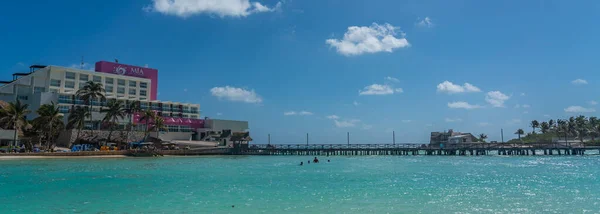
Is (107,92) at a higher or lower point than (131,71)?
lower

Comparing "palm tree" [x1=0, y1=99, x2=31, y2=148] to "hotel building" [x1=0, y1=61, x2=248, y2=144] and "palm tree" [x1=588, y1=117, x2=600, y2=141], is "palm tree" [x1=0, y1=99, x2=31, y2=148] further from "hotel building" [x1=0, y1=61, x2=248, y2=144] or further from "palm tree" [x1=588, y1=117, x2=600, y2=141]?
"palm tree" [x1=588, y1=117, x2=600, y2=141]

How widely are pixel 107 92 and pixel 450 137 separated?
77.5 m

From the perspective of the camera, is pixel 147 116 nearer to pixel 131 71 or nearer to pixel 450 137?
pixel 131 71

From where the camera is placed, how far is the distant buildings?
99.4 m

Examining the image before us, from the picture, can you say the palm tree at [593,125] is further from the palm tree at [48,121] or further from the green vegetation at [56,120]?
the palm tree at [48,121]

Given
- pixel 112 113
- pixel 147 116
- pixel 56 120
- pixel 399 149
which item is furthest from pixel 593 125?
pixel 56 120

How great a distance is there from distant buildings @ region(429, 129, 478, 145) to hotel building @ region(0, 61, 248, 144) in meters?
48.7

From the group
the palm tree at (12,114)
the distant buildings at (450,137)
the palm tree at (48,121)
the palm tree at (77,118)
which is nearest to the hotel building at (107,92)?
the palm tree at (77,118)

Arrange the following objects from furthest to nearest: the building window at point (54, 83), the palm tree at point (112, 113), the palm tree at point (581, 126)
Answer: the palm tree at point (581, 126)
the building window at point (54, 83)
the palm tree at point (112, 113)

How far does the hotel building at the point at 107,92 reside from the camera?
74.2 metres

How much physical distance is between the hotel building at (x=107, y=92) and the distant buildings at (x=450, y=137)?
4867 cm

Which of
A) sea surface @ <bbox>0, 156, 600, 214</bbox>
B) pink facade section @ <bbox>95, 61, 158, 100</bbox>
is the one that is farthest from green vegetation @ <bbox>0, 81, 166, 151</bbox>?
sea surface @ <bbox>0, 156, 600, 214</bbox>

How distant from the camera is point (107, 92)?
84.9m

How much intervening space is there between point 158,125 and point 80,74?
65.6ft
